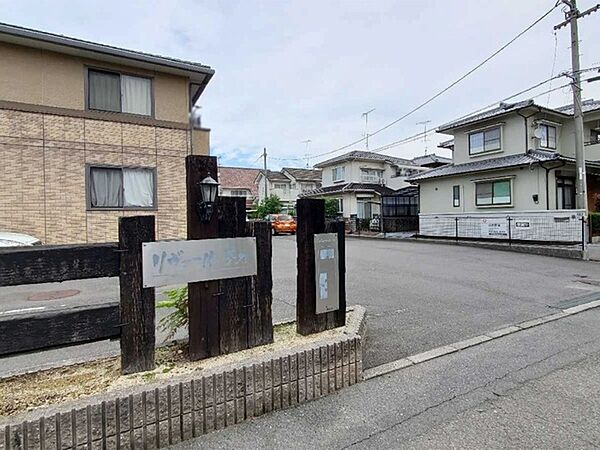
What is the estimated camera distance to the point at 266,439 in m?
2.42

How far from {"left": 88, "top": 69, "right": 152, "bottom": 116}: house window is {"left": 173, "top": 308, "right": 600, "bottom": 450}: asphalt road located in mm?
11807

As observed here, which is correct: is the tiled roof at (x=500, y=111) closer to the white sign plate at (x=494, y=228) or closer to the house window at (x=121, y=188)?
the white sign plate at (x=494, y=228)

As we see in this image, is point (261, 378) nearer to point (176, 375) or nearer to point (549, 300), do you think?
point (176, 375)

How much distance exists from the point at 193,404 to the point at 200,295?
29.7 inches

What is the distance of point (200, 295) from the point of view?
2822 mm

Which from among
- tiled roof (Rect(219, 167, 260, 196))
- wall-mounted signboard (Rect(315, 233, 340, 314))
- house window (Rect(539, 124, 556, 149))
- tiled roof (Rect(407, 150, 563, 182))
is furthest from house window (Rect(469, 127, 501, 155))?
tiled roof (Rect(219, 167, 260, 196))

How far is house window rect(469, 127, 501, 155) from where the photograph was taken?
18.2 meters

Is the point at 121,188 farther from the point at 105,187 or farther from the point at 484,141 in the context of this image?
the point at 484,141

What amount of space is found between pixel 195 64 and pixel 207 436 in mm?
12342

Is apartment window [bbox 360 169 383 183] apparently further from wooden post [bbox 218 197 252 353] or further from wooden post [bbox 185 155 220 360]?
wooden post [bbox 185 155 220 360]

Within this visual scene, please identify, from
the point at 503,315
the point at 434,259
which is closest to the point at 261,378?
the point at 503,315

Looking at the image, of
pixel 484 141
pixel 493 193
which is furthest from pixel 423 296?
pixel 484 141

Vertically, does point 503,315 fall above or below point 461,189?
below

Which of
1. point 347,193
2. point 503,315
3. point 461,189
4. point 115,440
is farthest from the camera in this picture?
point 347,193
